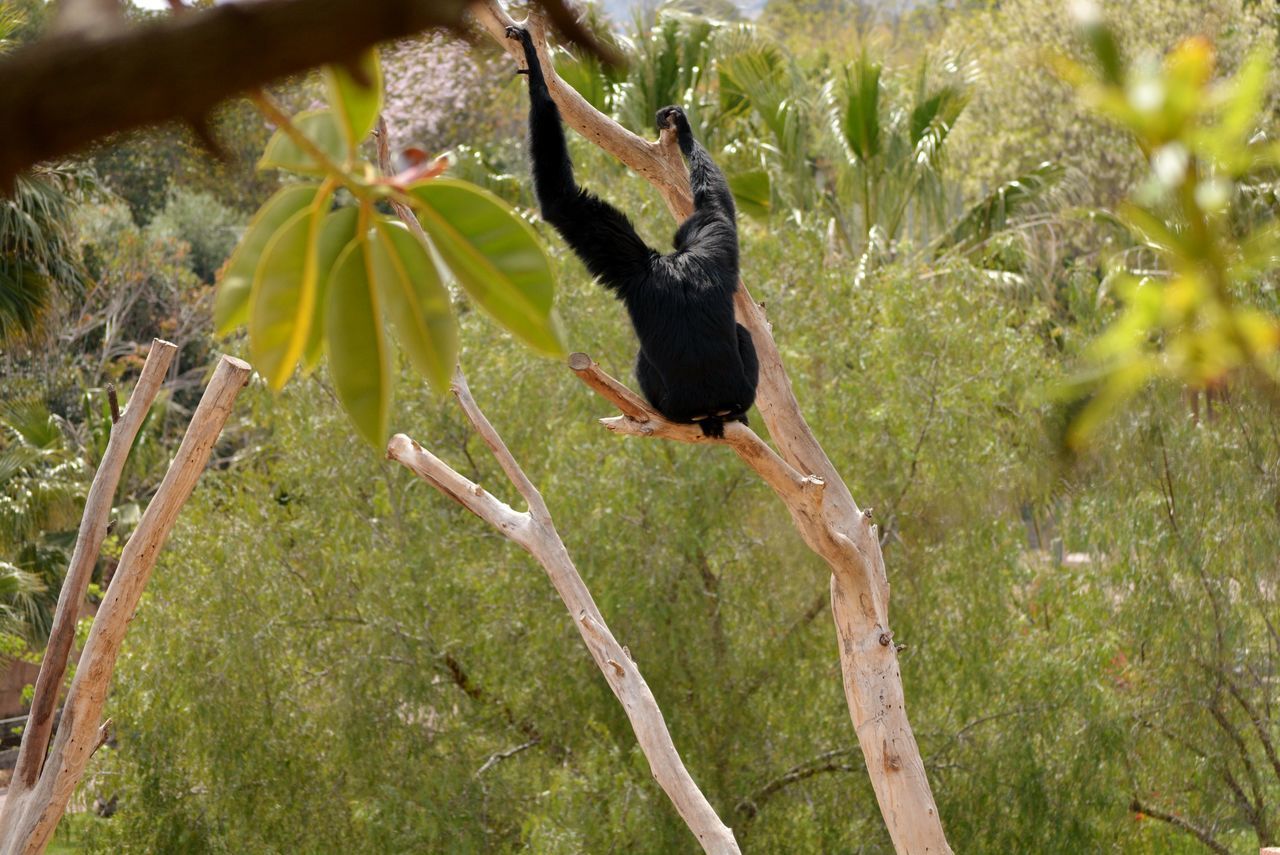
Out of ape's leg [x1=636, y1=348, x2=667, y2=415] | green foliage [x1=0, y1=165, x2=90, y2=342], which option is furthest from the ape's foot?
green foliage [x1=0, y1=165, x2=90, y2=342]

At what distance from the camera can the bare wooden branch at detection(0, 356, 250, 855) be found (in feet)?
14.5

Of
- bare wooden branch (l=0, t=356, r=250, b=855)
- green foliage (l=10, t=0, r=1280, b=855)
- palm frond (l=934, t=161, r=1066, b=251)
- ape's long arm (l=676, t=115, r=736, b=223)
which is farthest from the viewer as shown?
palm frond (l=934, t=161, r=1066, b=251)

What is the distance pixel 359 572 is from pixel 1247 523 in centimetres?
604

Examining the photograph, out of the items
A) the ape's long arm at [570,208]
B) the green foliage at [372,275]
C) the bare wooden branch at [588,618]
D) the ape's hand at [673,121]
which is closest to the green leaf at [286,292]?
the green foliage at [372,275]

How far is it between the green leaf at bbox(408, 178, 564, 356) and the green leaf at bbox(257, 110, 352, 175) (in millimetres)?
78

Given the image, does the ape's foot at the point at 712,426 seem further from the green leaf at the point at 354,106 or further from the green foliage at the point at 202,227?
the green foliage at the point at 202,227

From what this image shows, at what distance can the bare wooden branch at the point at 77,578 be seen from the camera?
442 cm

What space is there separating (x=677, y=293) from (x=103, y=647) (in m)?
2.40

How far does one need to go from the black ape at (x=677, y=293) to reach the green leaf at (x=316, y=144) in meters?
3.29

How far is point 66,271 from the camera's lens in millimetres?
10477

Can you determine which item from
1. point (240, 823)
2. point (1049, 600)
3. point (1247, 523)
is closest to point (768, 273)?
point (1049, 600)

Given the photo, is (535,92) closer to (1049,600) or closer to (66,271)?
(1049,600)

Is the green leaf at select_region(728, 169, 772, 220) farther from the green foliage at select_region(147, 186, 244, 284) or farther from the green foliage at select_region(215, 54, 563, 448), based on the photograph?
the green foliage at select_region(215, 54, 563, 448)

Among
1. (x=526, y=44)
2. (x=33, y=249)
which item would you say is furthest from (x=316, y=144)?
(x=33, y=249)
